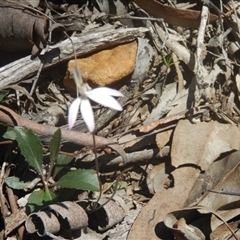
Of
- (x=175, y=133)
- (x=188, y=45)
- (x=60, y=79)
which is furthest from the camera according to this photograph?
(x=188, y=45)

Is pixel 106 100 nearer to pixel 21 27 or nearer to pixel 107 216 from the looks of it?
pixel 107 216

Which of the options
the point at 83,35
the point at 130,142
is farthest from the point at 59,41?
the point at 130,142

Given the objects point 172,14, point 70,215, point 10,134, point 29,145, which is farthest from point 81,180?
point 172,14

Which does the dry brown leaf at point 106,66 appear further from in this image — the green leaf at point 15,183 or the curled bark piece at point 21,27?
the green leaf at point 15,183

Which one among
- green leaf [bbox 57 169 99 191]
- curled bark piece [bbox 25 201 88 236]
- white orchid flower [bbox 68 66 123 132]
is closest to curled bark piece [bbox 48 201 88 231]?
curled bark piece [bbox 25 201 88 236]

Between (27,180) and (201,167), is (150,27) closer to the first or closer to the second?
(201,167)

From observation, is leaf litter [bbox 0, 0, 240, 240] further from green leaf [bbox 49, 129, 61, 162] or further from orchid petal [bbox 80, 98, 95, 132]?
orchid petal [bbox 80, 98, 95, 132]

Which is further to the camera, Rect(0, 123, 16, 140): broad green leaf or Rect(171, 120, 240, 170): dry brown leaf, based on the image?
Rect(171, 120, 240, 170): dry brown leaf
